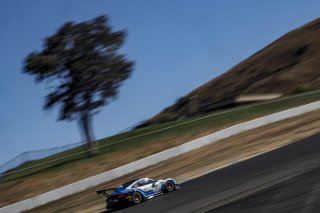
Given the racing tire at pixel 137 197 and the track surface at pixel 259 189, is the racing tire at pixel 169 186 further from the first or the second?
the racing tire at pixel 137 197

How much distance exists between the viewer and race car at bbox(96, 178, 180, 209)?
1975 cm

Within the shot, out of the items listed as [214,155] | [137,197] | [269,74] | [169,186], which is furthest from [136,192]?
[269,74]

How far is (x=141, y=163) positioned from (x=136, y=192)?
1467 cm

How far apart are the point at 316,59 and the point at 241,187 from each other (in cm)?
8499

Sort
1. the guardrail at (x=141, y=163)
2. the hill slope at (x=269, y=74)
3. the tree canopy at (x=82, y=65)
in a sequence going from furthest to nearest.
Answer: the hill slope at (x=269, y=74), the tree canopy at (x=82, y=65), the guardrail at (x=141, y=163)

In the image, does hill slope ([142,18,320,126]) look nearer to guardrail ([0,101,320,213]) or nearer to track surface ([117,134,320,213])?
guardrail ([0,101,320,213])

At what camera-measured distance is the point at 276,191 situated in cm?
1420

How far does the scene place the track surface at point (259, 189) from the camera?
42.1ft

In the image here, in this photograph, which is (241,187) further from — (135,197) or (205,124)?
(205,124)

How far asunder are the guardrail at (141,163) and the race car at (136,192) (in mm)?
9272

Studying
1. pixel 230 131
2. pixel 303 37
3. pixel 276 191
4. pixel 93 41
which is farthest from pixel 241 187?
pixel 303 37

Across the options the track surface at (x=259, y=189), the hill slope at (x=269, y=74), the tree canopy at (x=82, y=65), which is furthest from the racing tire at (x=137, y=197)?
the hill slope at (x=269, y=74)

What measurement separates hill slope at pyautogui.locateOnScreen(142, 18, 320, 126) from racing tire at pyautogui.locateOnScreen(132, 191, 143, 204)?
65364mm

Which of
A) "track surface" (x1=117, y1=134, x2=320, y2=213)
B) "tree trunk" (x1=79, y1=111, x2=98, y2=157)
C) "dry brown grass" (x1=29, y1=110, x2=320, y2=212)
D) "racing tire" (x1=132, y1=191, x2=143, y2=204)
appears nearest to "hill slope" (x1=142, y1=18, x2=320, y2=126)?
"tree trunk" (x1=79, y1=111, x2=98, y2=157)
